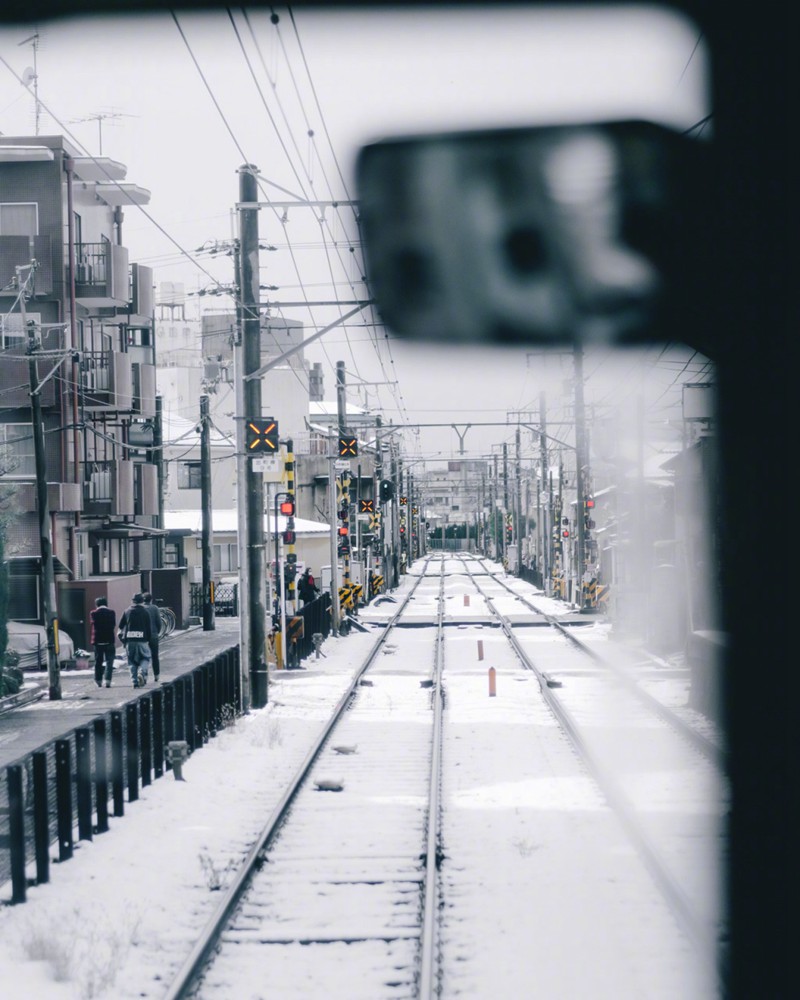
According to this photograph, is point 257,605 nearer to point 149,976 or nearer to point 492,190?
point 149,976

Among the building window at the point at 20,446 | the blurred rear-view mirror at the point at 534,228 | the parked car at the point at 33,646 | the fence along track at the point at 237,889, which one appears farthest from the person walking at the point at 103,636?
the blurred rear-view mirror at the point at 534,228

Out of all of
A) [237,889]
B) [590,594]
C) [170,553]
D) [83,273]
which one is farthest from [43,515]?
[170,553]

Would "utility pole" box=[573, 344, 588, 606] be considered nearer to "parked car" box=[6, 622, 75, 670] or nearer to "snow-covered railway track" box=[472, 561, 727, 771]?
"snow-covered railway track" box=[472, 561, 727, 771]

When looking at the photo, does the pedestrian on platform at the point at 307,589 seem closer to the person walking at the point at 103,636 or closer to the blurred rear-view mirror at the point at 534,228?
the person walking at the point at 103,636

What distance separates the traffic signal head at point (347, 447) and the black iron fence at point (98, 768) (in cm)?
936

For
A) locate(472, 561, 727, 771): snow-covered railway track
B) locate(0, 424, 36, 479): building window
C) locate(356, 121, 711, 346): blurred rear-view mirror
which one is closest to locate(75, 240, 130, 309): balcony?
locate(0, 424, 36, 479): building window

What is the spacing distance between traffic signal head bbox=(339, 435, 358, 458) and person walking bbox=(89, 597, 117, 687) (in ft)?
21.5

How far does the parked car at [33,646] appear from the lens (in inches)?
931

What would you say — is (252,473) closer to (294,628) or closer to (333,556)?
(294,628)

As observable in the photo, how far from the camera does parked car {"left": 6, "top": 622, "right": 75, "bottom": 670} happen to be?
77.6 ft

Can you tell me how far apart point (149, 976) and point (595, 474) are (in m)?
39.6

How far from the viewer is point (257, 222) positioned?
647 inches

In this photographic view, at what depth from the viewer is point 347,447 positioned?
25.2 m

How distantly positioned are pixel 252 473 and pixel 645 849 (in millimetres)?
8659
